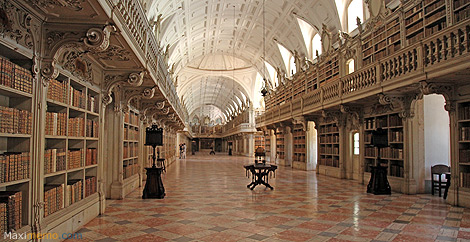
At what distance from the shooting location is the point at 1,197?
3613mm

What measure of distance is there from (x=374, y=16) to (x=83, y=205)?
34.5 feet

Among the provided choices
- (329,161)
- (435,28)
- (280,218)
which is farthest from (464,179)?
(329,161)

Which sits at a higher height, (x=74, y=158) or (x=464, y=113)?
(x=464, y=113)

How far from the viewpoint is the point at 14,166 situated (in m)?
3.74

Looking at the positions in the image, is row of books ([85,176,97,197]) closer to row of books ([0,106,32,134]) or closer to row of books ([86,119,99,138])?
row of books ([86,119,99,138])

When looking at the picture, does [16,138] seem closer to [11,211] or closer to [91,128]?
[11,211]

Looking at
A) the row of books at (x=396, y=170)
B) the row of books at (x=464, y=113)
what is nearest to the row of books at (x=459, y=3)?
the row of books at (x=464, y=113)

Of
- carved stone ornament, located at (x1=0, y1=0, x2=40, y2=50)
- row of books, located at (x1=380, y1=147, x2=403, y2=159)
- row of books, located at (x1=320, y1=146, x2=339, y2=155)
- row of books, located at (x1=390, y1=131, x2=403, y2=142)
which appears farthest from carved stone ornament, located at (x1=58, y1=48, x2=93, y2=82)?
row of books, located at (x1=320, y1=146, x2=339, y2=155)

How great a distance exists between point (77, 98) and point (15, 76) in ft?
6.23

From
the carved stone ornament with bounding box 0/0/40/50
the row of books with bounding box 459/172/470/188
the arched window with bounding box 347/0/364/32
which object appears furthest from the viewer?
the arched window with bounding box 347/0/364/32

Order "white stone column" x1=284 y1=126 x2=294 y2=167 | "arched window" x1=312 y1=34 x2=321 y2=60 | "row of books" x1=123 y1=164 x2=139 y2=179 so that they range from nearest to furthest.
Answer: "row of books" x1=123 y1=164 x2=139 y2=179 < "arched window" x1=312 y1=34 x2=321 y2=60 < "white stone column" x1=284 y1=126 x2=294 y2=167

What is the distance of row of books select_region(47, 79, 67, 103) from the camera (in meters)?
4.61

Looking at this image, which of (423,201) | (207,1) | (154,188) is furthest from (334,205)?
(207,1)

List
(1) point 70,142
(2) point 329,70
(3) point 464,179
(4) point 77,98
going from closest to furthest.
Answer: (4) point 77,98 < (1) point 70,142 < (3) point 464,179 < (2) point 329,70
